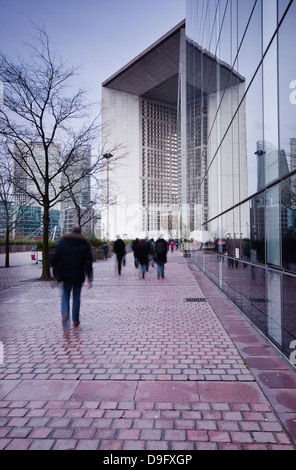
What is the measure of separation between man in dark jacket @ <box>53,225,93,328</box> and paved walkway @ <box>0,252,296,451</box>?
1.58 ft

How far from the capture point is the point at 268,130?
5441 millimetres

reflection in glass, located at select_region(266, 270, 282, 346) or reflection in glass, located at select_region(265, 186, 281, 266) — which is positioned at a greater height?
reflection in glass, located at select_region(265, 186, 281, 266)

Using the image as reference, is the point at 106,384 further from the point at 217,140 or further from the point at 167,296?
the point at 217,140

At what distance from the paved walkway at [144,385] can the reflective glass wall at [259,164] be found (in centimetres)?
83

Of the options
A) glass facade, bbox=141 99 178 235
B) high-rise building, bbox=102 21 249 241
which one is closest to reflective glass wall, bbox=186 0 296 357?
high-rise building, bbox=102 21 249 241

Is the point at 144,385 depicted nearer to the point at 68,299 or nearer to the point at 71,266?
the point at 68,299

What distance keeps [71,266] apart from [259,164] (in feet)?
13.1

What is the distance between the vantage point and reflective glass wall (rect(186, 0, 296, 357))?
4.45 m

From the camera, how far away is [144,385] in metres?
3.59

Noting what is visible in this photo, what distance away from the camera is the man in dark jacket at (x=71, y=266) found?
6.06 m

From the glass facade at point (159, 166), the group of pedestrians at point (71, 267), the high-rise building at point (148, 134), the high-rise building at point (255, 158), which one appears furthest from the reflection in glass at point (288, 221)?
the glass facade at point (159, 166)

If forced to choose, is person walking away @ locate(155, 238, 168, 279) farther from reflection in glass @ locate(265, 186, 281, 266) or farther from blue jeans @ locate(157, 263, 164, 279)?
reflection in glass @ locate(265, 186, 281, 266)

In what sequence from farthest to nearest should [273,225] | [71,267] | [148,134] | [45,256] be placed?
[148,134]
[45,256]
[71,267]
[273,225]

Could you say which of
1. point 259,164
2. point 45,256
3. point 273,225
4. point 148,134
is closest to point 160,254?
point 45,256
